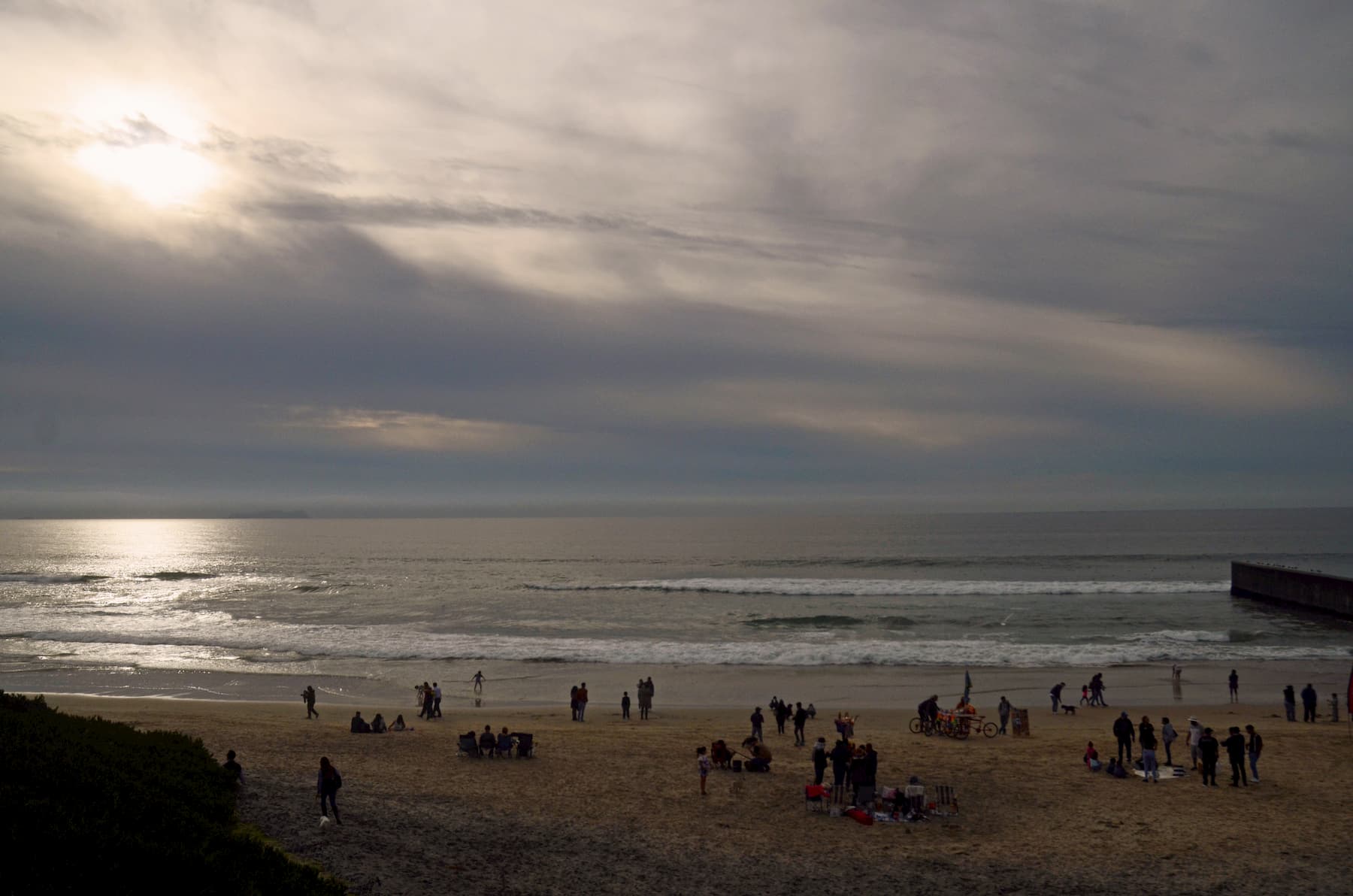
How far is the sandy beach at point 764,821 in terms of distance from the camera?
13.0 meters

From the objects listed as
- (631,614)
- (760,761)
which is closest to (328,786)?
(760,761)

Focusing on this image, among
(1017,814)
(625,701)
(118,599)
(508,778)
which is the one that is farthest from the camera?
(118,599)

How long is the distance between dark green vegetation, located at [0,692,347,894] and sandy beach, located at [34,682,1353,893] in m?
1.40

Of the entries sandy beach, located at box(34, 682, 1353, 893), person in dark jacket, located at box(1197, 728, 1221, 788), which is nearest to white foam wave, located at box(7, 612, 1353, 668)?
sandy beach, located at box(34, 682, 1353, 893)

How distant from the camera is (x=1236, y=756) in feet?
58.5

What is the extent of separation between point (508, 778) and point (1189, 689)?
25862 mm

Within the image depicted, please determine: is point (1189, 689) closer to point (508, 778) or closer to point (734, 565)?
point (508, 778)

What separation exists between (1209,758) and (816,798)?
326 inches

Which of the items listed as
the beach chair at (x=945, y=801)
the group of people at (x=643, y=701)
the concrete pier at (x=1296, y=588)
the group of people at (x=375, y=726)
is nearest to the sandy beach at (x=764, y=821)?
the beach chair at (x=945, y=801)

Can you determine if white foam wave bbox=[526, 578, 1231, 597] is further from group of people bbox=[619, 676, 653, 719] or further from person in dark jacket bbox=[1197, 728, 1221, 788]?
person in dark jacket bbox=[1197, 728, 1221, 788]

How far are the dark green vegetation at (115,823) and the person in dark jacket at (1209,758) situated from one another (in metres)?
16.6

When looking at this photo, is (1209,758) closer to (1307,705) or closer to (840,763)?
(840,763)

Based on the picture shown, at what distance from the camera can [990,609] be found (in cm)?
5678

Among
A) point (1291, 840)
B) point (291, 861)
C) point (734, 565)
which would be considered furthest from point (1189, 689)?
point (734, 565)
